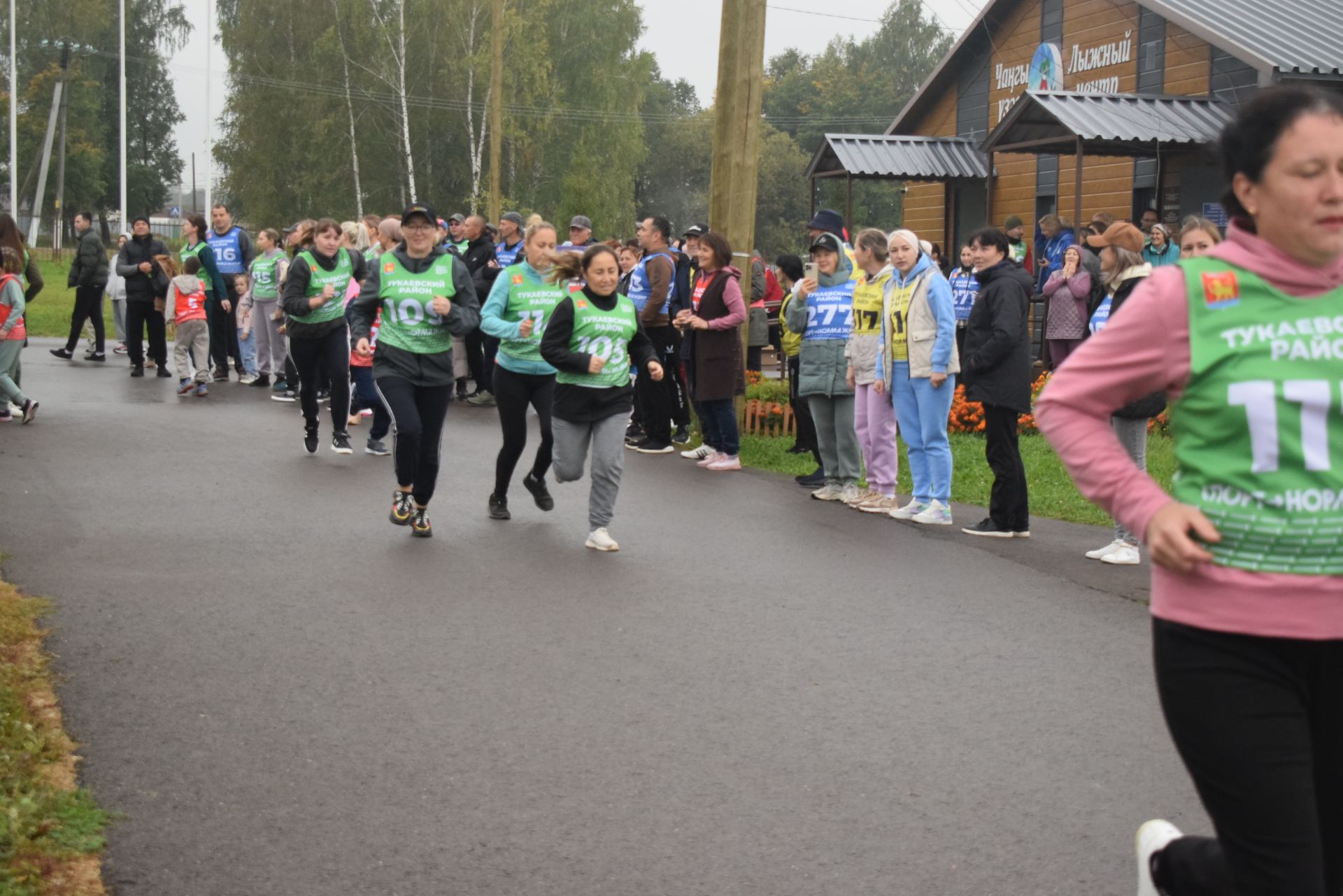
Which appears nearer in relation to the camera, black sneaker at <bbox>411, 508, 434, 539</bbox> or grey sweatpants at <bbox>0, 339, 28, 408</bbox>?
black sneaker at <bbox>411, 508, 434, 539</bbox>

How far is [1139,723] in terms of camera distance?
6.02m

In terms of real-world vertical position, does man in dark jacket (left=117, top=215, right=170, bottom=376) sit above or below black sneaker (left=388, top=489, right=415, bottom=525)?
above

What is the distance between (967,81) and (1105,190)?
18.0ft

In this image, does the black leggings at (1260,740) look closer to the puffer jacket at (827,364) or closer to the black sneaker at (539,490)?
the black sneaker at (539,490)

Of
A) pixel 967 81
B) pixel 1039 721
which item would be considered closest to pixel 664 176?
pixel 967 81

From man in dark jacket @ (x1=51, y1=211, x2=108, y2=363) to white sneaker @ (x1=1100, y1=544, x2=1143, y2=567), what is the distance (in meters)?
15.1

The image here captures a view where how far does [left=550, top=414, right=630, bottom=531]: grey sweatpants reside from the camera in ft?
31.3

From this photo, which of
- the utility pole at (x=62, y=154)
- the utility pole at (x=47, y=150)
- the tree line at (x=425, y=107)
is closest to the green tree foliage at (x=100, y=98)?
the utility pole at (x=62, y=154)

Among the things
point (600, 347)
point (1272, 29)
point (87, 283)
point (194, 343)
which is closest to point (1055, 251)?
point (1272, 29)

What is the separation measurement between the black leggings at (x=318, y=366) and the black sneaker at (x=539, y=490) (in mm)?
3334

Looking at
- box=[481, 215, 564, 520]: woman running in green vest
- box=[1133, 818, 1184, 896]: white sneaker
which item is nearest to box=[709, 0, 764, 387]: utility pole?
box=[481, 215, 564, 520]: woman running in green vest

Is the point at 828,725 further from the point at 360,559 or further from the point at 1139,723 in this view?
the point at 360,559

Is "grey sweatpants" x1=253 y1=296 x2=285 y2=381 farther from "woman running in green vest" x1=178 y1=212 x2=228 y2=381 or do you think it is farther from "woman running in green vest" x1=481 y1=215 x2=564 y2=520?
"woman running in green vest" x1=481 y1=215 x2=564 y2=520

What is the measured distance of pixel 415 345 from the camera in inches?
391
